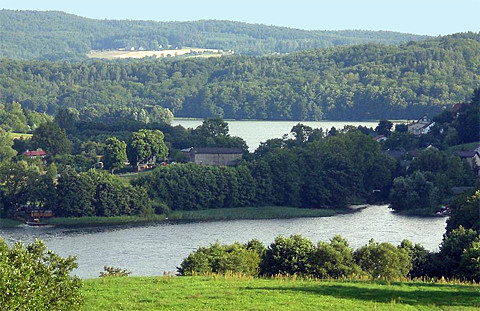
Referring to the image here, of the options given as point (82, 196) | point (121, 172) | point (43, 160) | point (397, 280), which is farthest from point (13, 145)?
point (397, 280)

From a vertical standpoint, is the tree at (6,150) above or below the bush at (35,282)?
below

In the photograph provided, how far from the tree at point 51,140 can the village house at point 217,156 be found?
33.9 feet

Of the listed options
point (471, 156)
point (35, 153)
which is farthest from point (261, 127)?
point (471, 156)

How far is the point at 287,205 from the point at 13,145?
86.0 ft

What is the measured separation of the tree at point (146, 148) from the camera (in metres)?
73.9

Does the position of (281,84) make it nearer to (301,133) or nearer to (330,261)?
(301,133)

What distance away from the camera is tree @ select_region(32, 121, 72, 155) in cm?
7994

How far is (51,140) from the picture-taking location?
80438 mm

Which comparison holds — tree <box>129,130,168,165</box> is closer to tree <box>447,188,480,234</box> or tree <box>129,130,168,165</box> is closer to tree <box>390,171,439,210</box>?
tree <box>390,171,439,210</box>

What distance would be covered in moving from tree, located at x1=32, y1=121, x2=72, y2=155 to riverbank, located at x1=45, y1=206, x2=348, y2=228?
20857 millimetres

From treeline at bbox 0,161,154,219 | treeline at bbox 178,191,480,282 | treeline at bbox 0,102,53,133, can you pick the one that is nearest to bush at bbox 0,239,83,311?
treeline at bbox 178,191,480,282

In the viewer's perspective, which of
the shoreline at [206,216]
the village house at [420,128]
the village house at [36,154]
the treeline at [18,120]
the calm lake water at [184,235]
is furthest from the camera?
the treeline at [18,120]

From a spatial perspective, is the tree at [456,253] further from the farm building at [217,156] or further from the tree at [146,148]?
the tree at [146,148]

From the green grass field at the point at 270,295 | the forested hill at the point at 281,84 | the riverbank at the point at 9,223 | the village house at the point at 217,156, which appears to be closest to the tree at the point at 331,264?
the green grass field at the point at 270,295
